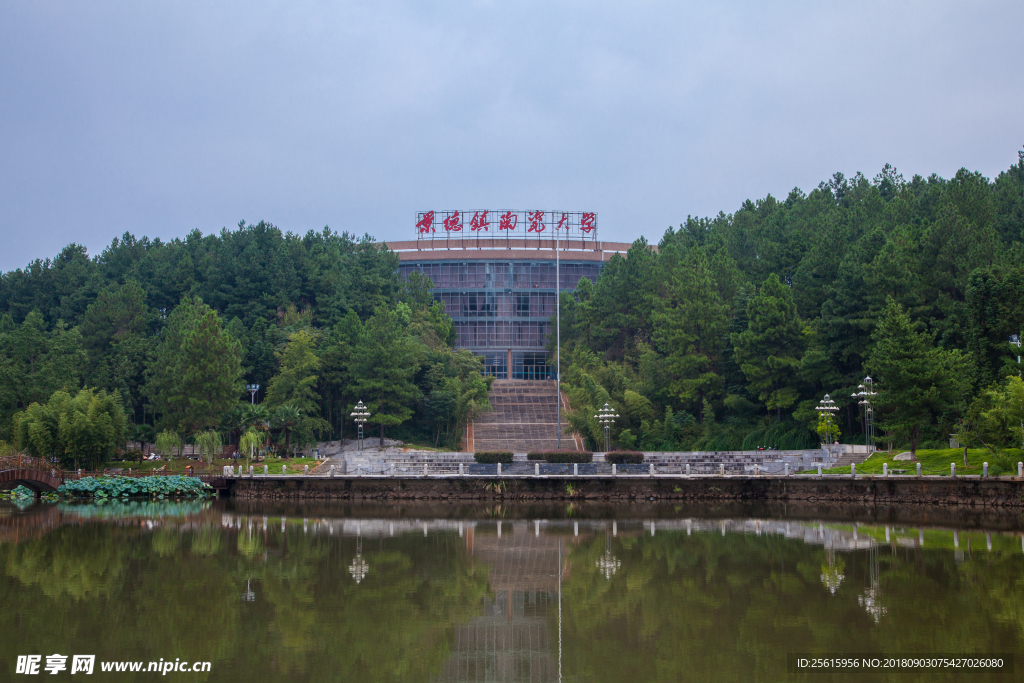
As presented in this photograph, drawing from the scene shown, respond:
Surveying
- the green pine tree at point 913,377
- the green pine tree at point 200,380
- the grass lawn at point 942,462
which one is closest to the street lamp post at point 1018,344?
the green pine tree at point 913,377

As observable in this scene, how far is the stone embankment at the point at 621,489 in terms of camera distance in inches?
1340

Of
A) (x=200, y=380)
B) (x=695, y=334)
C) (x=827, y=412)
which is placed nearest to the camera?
(x=827, y=412)

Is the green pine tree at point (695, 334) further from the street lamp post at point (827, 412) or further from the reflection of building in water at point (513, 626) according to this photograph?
the reflection of building in water at point (513, 626)

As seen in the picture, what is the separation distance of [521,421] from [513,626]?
4614 cm

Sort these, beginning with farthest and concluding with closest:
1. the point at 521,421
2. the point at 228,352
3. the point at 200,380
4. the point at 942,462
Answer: the point at 521,421 → the point at 228,352 → the point at 200,380 → the point at 942,462

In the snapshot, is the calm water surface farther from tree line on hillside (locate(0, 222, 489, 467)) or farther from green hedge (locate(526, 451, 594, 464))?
tree line on hillside (locate(0, 222, 489, 467))

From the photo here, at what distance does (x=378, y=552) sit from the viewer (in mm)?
24031

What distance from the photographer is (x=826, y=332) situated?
152 feet

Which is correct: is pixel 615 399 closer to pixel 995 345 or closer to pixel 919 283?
pixel 919 283

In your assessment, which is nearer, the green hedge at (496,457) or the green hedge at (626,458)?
the green hedge at (626,458)

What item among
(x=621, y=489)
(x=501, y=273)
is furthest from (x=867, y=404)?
(x=501, y=273)

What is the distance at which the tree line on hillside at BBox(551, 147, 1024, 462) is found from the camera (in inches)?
1492

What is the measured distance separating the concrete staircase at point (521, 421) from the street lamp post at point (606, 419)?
3559 millimetres

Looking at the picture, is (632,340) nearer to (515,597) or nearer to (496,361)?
(496,361)
